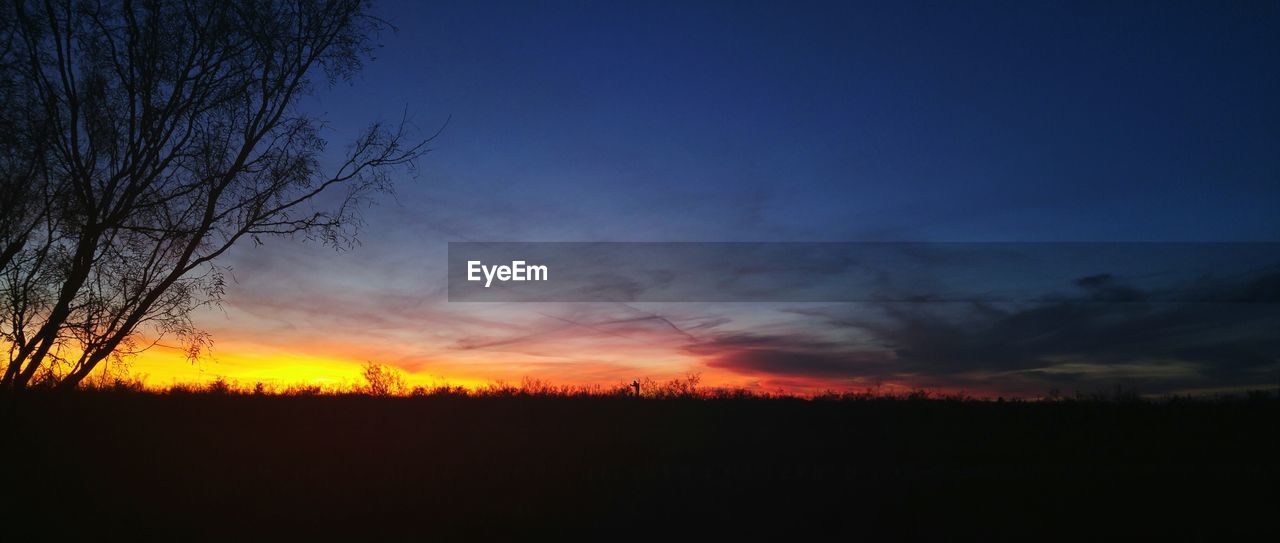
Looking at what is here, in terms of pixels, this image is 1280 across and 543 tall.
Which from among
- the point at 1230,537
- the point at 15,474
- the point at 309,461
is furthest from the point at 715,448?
the point at 15,474

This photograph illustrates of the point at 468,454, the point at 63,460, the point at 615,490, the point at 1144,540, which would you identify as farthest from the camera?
the point at 468,454

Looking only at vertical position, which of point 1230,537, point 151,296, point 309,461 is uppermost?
point 151,296

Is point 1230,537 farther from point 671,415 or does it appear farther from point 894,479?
point 671,415

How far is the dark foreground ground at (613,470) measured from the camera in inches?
440

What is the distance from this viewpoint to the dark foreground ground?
11.2m

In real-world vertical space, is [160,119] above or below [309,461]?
above

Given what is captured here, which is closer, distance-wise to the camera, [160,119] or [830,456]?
[160,119]

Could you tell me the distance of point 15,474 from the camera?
528 inches

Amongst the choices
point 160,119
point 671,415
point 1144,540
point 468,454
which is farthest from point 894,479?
point 160,119

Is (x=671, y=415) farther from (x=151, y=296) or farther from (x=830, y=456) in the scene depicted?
(x=151, y=296)

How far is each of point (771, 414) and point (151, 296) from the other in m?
16.8

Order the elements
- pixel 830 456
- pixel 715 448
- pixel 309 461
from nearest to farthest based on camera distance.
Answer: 1. pixel 309 461
2. pixel 830 456
3. pixel 715 448

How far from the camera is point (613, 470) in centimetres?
1394

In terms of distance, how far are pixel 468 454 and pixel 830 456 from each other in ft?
28.3
